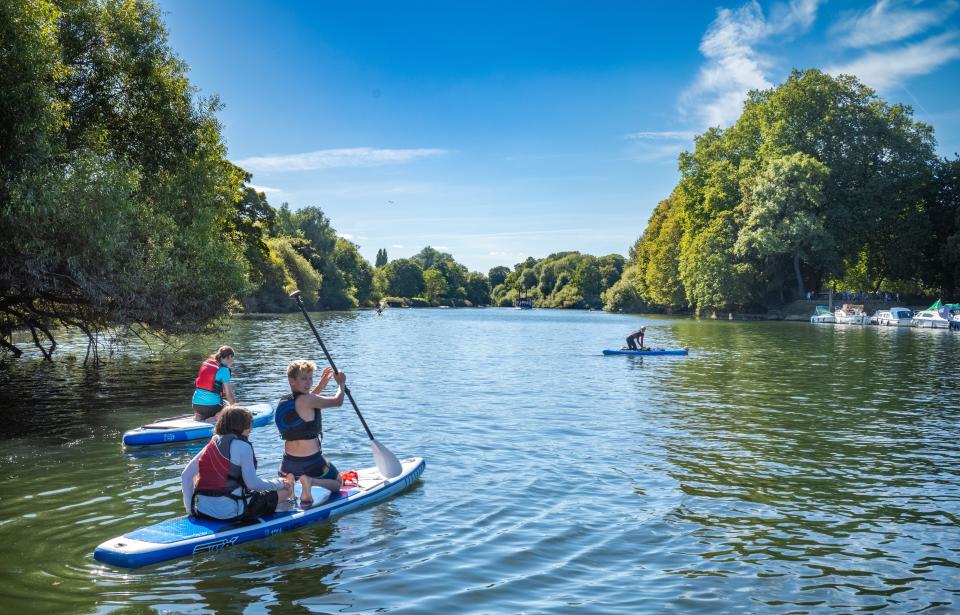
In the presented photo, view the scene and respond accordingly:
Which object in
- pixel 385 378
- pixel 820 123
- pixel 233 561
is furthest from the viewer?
pixel 820 123

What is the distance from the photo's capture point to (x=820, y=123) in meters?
71.4

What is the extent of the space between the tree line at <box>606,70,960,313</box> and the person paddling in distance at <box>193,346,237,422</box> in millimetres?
63866

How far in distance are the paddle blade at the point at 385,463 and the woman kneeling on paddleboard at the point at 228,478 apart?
2476mm

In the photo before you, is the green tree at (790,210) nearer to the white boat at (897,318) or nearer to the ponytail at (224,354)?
the white boat at (897,318)

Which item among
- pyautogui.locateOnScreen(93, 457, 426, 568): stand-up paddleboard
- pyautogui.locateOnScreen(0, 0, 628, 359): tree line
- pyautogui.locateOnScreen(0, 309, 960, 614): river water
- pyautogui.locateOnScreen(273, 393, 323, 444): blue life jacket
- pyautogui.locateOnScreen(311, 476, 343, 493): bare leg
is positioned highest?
pyautogui.locateOnScreen(0, 0, 628, 359): tree line

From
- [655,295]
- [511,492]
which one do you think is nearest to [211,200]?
[511,492]

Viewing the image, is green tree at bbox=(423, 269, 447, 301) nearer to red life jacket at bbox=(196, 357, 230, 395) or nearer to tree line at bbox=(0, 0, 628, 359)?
tree line at bbox=(0, 0, 628, 359)

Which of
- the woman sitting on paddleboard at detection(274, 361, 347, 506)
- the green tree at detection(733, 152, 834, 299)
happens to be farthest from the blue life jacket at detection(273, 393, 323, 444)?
the green tree at detection(733, 152, 834, 299)

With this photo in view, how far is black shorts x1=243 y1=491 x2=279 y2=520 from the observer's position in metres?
8.89

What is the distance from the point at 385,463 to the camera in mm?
11359

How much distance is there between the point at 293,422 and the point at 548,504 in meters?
4.08

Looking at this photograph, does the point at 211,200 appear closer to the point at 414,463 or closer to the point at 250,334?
the point at 414,463

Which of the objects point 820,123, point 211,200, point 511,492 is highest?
point 820,123

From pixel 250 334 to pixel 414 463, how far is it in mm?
38550
